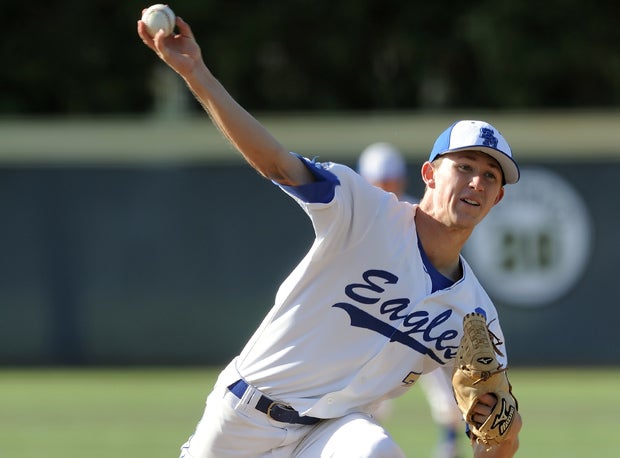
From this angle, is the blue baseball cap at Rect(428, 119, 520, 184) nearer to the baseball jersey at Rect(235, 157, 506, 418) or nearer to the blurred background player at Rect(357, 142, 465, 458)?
the baseball jersey at Rect(235, 157, 506, 418)

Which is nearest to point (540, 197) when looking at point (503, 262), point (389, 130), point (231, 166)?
point (503, 262)

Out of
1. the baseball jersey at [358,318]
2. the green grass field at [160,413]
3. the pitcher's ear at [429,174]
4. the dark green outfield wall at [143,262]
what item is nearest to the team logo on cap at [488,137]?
the pitcher's ear at [429,174]

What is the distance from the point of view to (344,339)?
4.97 metres

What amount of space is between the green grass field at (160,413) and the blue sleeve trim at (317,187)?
465 centimetres

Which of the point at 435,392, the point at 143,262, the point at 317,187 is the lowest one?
the point at 435,392

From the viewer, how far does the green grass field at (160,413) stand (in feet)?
30.8

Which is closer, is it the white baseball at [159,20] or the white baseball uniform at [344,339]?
the white baseball at [159,20]

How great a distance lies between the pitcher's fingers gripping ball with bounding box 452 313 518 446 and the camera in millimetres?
4910

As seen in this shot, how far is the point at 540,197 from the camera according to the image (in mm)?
15242

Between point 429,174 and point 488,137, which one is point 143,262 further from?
point 488,137

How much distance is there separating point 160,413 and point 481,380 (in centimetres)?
665

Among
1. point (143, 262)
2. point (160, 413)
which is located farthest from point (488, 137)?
point (143, 262)

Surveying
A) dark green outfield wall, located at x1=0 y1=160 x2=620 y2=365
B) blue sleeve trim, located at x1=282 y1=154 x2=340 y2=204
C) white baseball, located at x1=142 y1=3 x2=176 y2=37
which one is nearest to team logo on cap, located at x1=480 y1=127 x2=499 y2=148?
blue sleeve trim, located at x1=282 y1=154 x2=340 y2=204

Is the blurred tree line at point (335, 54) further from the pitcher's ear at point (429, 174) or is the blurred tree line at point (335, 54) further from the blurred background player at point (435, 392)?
the pitcher's ear at point (429, 174)
